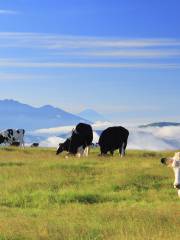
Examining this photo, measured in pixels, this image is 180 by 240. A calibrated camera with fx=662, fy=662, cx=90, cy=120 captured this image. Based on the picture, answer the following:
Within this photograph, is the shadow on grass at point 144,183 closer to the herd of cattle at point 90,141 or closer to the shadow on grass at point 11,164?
the shadow on grass at point 11,164

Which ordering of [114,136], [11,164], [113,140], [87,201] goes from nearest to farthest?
[87,201] < [11,164] < [113,140] < [114,136]

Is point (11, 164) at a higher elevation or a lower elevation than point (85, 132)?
lower

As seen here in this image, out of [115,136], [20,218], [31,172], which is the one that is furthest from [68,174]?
[115,136]

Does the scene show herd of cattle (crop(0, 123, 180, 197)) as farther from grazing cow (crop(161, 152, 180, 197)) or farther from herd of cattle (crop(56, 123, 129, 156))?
grazing cow (crop(161, 152, 180, 197))

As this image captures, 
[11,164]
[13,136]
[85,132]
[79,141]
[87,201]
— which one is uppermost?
[13,136]

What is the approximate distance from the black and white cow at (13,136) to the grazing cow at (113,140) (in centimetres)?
1776

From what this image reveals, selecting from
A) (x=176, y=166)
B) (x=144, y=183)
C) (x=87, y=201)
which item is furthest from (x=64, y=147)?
(x=87, y=201)

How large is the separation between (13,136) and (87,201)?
3834cm

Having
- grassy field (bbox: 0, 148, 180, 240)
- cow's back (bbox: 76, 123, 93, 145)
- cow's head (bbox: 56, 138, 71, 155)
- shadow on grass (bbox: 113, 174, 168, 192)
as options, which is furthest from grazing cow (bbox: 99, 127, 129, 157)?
shadow on grass (bbox: 113, 174, 168, 192)

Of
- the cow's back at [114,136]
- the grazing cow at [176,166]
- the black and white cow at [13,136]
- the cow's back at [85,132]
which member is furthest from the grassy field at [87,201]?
the black and white cow at [13,136]

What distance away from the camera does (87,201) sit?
73.8 ft

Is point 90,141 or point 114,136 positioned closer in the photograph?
point 114,136

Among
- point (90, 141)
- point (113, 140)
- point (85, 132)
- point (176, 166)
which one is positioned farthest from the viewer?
point (85, 132)

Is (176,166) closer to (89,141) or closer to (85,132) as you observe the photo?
(89,141)
